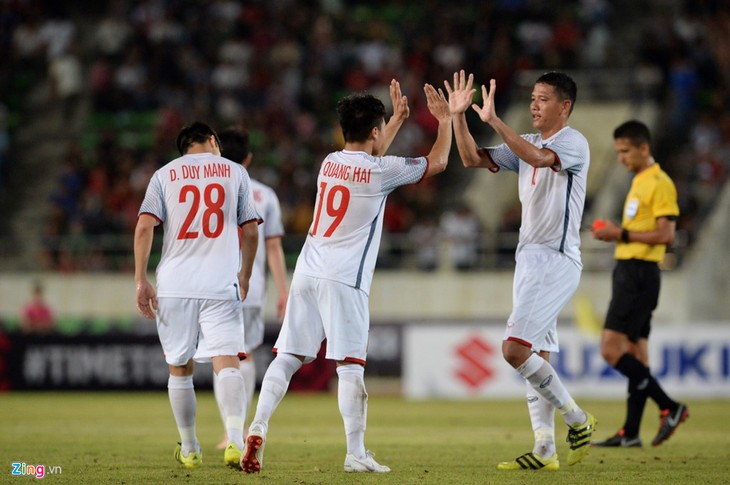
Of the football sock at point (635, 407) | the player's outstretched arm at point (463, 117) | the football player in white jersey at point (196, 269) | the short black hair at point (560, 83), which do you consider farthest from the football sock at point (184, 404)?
the football sock at point (635, 407)

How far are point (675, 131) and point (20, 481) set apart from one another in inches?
719

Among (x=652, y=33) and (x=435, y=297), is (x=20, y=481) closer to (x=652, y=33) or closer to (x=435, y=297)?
(x=435, y=297)

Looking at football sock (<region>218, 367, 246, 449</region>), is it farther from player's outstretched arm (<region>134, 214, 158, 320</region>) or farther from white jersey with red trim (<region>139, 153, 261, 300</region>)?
player's outstretched arm (<region>134, 214, 158, 320</region>)

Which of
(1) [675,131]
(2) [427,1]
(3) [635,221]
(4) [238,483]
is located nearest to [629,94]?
(1) [675,131]

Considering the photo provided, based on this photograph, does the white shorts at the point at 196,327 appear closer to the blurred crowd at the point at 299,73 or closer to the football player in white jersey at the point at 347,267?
the football player in white jersey at the point at 347,267

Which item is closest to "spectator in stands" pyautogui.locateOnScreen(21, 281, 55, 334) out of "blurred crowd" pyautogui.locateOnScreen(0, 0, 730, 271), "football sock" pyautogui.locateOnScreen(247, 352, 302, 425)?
"blurred crowd" pyautogui.locateOnScreen(0, 0, 730, 271)

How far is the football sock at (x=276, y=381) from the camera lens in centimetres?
873

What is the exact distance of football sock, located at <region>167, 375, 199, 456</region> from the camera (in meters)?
9.23

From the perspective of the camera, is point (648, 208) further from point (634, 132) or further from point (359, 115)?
point (359, 115)

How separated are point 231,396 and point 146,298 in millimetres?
927

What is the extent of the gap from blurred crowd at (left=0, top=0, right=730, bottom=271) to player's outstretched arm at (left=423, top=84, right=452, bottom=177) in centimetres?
1362

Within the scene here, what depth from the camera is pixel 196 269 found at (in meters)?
9.13

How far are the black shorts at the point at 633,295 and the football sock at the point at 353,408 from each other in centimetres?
355

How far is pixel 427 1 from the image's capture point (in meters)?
28.1
